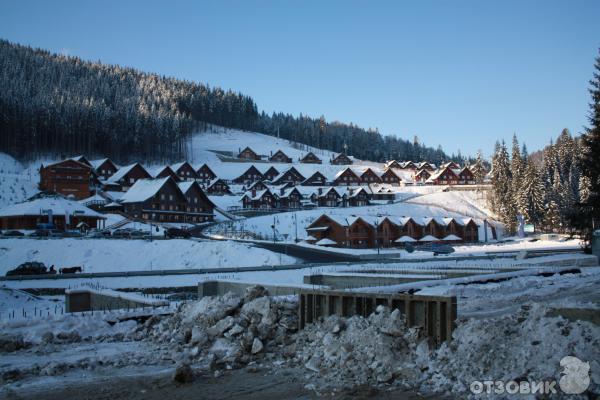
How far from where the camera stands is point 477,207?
122 m

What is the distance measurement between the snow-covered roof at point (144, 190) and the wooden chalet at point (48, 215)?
1289cm

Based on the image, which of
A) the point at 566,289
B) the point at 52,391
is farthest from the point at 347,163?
the point at 52,391

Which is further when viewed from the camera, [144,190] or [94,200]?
[94,200]

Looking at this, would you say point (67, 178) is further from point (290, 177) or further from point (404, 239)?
point (404, 239)

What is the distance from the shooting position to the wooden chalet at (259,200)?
113m

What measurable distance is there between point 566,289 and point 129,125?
142880mm

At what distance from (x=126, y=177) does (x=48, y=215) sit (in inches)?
1832

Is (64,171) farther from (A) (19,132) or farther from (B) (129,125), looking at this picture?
(B) (129,125)

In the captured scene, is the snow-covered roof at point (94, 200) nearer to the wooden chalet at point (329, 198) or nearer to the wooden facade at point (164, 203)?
the wooden facade at point (164, 203)

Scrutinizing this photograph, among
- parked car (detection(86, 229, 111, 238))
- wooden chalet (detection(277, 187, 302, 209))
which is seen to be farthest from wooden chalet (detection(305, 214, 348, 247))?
wooden chalet (detection(277, 187, 302, 209))

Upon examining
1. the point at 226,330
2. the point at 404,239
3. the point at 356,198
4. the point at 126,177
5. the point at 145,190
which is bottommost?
the point at 226,330

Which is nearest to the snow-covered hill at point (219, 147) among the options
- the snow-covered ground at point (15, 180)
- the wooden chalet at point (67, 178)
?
the snow-covered ground at point (15, 180)

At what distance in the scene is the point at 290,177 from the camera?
146 m

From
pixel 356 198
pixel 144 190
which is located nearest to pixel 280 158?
pixel 356 198
